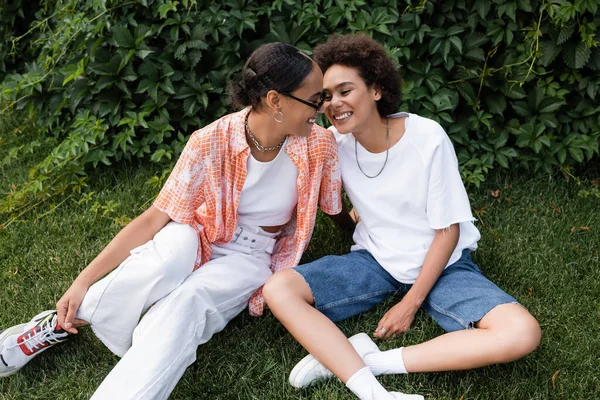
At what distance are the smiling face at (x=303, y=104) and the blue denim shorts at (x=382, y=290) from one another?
57 centimetres

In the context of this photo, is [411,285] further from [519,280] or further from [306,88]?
[306,88]

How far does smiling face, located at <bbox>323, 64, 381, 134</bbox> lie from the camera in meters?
2.50

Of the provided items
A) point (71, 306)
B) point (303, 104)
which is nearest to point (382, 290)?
point (303, 104)

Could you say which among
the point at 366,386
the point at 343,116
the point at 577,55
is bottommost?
the point at 366,386

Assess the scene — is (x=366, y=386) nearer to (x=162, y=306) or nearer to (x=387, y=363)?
(x=387, y=363)

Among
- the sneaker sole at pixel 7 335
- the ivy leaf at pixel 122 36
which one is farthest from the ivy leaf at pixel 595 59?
the sneaker sole at pixel 7 335

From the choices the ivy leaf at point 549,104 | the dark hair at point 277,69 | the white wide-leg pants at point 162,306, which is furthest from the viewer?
the ivy leaf at point 549,104

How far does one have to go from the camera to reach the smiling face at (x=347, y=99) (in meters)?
2.50

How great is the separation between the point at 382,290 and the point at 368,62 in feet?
2.95

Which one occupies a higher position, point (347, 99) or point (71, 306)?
point (347, 99)

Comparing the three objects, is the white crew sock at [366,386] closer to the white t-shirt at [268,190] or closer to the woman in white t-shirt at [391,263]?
the woman in white t-shirt at [391,263]

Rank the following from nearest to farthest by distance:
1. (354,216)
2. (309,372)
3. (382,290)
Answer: (309,372) → (382,290) → (354,216)

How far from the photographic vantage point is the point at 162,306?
228 cm

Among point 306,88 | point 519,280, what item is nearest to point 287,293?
point 306,88
